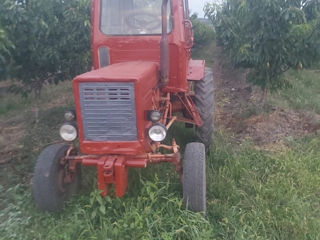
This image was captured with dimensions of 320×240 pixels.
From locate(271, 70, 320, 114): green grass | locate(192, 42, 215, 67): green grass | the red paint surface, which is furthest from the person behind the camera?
locate(192, 42, 215, 67): green grass

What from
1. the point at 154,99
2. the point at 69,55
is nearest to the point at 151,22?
the point at 154,99

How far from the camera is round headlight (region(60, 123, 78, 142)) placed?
3340 millimetres

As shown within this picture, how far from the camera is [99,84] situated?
3121mm

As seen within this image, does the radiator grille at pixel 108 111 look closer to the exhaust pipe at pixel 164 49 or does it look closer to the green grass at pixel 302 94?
the exhaust pipe at pixel 164 49

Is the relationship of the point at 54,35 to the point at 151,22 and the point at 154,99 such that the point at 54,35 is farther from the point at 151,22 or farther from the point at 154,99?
the point at 154,99

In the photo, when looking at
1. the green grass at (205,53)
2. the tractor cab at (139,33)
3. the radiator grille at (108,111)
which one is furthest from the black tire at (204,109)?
the green grass at (205,53)

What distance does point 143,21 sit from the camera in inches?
164

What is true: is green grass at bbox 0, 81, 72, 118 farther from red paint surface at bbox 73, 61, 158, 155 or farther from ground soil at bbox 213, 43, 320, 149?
red paint surface at bbox 73, 61, 158, 155

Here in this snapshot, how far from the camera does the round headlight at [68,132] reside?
334cm

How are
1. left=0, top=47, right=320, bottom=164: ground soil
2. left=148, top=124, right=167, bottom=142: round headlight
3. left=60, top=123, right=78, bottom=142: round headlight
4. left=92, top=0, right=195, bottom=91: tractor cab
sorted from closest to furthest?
1. left=148, top=124, right=167, bottom=142: round headlight
2. left=60, top=123, right=78, bottom=142: round headlight
3. left=92, top=0, right=195, bottom=91: tractor cab
4. left=0, top=47, right=320, bottom=164: ground soil

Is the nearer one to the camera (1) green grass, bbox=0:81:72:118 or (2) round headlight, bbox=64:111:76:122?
(2) round headlight, bbox=64:111:76:122

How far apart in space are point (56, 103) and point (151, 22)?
4.50 meters

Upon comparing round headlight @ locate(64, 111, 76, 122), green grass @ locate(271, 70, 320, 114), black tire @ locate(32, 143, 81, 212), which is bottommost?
green grass @ locate(271, 70, 320, 114)

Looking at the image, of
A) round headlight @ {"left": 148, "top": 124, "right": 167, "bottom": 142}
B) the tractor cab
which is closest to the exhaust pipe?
the tractor cab
